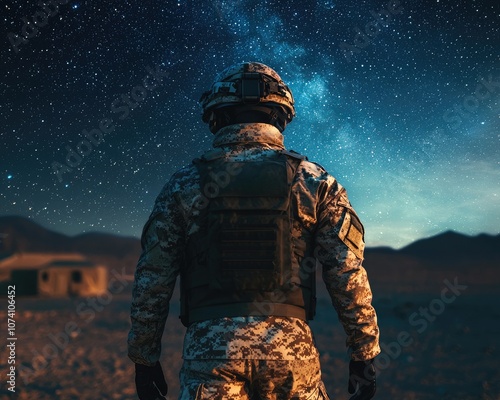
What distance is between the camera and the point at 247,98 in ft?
7.67

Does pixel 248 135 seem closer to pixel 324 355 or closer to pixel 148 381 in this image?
pixel 148 381

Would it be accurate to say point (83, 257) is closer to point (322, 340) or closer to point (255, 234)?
point (322, 340)

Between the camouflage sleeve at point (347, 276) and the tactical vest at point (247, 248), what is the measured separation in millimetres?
115

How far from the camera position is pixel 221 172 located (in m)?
2.17

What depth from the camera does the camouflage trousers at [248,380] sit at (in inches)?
74.9

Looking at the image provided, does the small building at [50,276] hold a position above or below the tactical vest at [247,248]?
above

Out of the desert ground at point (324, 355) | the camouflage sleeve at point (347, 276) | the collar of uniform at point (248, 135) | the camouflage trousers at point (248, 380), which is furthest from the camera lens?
the desert ground at point (324, 355)

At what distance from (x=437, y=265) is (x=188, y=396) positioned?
49.8m

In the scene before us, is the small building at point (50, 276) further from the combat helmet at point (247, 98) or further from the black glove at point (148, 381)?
the combat helmet at point (247, 98)

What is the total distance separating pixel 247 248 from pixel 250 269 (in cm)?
10

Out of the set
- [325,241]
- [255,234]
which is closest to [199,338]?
[255,234]

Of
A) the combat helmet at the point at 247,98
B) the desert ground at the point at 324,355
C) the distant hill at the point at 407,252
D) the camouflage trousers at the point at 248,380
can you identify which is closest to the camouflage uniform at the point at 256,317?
the camouflage trousers at the point at 248,380

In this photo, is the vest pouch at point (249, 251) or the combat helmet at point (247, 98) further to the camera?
the combat helmet at point (247, 98)

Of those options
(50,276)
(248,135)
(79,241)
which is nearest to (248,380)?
(248,135)
